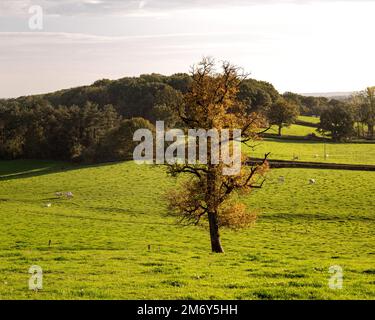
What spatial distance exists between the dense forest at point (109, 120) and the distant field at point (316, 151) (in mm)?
8133

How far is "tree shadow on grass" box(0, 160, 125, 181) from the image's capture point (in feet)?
280

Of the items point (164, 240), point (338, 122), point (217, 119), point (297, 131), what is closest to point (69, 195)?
point (164, 240)

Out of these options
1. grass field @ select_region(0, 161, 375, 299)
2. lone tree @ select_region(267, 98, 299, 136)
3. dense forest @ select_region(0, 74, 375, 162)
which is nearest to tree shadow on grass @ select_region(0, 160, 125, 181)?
grass field @ select_region(0, 161, 375, 299)

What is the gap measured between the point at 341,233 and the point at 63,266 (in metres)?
26.3

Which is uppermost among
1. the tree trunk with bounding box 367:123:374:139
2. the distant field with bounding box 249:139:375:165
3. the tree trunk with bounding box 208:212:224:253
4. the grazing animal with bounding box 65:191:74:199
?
the tree trunk with bounding box 367:123:374:139

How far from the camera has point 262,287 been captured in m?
16.7

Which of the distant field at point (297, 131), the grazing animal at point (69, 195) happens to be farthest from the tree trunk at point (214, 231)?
the distant field at point (297, 131)

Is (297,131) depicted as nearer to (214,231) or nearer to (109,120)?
(109,120)

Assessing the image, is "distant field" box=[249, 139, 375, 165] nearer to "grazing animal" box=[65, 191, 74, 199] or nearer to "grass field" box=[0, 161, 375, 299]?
"grass field" box=[0, 161, 375, 299]

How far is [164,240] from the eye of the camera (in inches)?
1479

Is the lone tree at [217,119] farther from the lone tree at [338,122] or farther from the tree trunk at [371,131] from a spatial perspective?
the tree trunk at [371,131]

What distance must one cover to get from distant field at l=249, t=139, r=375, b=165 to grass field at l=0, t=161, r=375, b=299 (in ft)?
41.3

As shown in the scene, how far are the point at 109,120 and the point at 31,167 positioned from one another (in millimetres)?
20519
